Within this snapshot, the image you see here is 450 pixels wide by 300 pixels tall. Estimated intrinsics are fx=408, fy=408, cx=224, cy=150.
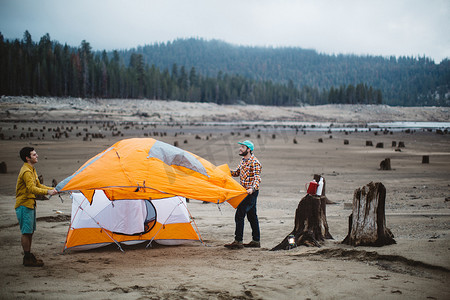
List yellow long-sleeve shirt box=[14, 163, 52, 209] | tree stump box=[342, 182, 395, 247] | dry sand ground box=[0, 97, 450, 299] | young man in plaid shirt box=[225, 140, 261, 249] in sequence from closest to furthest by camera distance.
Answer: dry sand ground box=[0, 97, 450, 299], yellow long-sleeve shirt box=[14, 163, 52, 209], tree stump box=[342, 182, 395, 247], young man in plaid shirt box=[225, 140, 261, 249]

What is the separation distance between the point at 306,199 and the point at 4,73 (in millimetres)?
89668

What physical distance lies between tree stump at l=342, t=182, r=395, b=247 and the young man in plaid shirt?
1.83 metres

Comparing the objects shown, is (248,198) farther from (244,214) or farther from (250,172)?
(250,172)

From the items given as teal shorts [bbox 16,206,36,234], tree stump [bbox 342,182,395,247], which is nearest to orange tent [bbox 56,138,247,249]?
teal shorts [bbox 16,206,36,234]

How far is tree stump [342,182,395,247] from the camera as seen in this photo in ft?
22.5

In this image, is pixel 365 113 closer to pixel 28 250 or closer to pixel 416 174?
pixel 416 174

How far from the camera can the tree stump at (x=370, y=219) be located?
6.85 metres

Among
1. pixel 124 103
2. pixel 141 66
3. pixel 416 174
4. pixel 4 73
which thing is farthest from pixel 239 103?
pixel 416 174

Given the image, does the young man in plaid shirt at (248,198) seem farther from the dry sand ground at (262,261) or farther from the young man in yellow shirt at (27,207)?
the young man in yellow shirt at (27,207)

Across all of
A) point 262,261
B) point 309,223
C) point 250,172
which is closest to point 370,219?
point 309,223

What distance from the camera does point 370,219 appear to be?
695 centimetres

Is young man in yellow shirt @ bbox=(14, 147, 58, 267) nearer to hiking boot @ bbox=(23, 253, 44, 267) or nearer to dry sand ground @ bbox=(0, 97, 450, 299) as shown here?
hiking boot @ bbox=(23, 253, 44, 267)

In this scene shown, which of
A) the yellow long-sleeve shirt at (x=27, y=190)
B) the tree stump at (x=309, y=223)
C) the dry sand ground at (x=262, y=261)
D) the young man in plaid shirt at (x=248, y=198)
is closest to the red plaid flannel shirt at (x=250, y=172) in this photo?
the young man in plaid shirt at (x=248, y=198)

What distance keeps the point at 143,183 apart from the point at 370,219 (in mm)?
4036
